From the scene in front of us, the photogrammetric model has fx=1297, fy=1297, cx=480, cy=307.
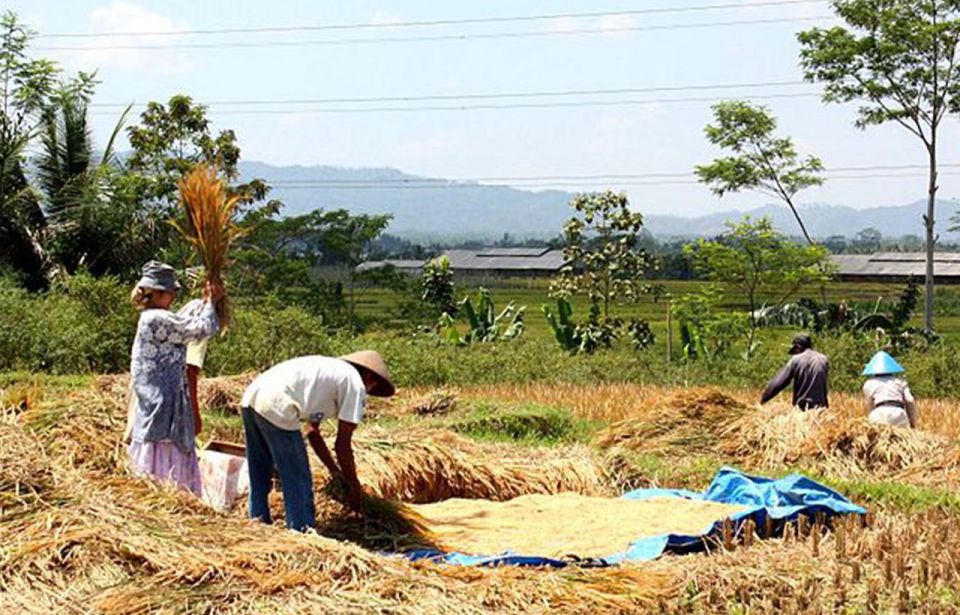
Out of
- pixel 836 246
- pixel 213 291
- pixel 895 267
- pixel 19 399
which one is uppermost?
pixel 213 291

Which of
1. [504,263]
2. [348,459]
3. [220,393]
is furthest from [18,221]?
[504,263]

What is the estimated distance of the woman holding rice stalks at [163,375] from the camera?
630cm

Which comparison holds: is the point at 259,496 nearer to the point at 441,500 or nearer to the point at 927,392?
the point at 441,500

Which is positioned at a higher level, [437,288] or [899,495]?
[437,288]

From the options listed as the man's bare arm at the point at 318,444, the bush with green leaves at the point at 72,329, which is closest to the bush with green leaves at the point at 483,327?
the bush with green leaves at the point at 72,329

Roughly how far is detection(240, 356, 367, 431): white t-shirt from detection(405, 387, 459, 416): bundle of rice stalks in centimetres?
706

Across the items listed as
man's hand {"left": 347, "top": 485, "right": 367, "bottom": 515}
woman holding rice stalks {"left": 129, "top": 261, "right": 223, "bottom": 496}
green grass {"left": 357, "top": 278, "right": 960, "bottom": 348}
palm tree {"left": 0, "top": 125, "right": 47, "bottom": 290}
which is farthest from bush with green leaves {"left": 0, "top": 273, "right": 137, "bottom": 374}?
green grass {"left": 357, "top": 278, "right": 960, "bottom": 348}

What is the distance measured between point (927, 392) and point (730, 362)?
2.96m

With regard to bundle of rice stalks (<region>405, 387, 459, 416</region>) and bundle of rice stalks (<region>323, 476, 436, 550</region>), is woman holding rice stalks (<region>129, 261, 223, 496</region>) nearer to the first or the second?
bundle of rice stalks (<region>323, 476, 436, 550</region>)

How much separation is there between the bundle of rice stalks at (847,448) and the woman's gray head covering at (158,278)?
5053 millimetres

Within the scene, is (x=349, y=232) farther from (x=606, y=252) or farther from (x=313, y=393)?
(x=313, y=393)

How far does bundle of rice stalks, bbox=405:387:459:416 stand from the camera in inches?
519

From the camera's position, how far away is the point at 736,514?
6.62 meters

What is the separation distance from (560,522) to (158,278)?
250cm
